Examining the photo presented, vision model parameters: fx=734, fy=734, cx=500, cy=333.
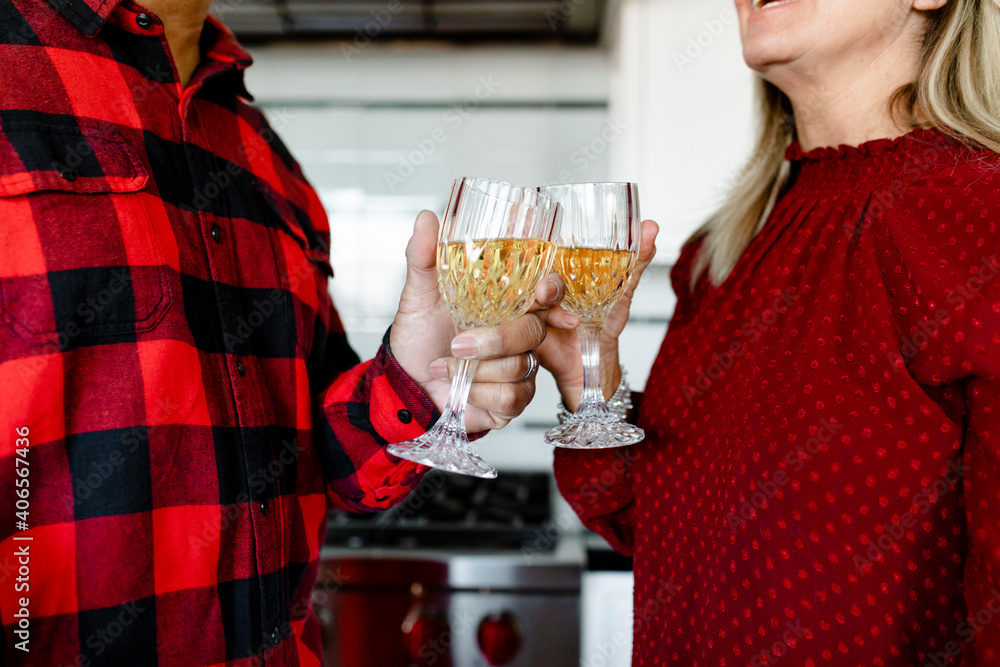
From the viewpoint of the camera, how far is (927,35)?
34.6 inches

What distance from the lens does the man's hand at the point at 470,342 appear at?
2.27ft

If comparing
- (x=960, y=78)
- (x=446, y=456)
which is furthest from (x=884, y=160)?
(x=446, y=456)

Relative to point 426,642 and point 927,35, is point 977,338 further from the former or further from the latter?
point 426,642

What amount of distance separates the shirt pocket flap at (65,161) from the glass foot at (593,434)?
1.62ft

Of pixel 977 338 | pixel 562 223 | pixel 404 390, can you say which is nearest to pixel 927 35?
pixel 977 338

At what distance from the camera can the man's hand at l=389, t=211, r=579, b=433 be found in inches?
27.2

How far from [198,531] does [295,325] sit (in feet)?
0.91
